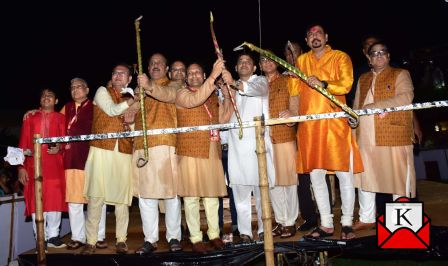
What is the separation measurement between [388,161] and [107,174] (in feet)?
9.74

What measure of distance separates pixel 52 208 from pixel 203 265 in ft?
6.56

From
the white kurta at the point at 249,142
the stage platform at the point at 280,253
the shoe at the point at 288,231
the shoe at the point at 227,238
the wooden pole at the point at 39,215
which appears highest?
the white kurta at the point at 249,142

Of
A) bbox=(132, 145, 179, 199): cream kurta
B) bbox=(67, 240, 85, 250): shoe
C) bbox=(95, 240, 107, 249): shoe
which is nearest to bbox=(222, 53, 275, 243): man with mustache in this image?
bbox=(132, 145, 179, 199): cream kurta

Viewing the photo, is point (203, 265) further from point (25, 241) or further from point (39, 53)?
point (39, 53)

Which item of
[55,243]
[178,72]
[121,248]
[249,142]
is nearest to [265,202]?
[249,142]

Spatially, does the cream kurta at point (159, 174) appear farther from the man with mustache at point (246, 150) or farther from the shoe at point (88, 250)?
the shoe at point (88, 250)

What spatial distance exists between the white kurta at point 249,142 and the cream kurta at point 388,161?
3.24 ft

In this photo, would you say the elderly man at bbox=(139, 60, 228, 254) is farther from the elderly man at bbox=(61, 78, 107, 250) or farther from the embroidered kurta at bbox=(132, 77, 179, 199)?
the elderly man at bbox=(61, 78, 107, 250)

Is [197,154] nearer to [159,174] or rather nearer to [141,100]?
[159,174]

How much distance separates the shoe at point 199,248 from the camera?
4.44m

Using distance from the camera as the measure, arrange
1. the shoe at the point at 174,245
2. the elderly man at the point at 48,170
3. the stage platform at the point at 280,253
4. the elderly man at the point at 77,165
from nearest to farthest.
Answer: the stage platform at the point at 280,253 < the shoe at the point at 174,245 < the elderly man at the point at 77,165 < the elderly man at the point at 48,170

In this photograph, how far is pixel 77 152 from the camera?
5113 millimetres

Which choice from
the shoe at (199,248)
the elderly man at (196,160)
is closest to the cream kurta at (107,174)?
the elderly man at (196,160)

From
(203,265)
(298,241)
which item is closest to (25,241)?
(203,265)
